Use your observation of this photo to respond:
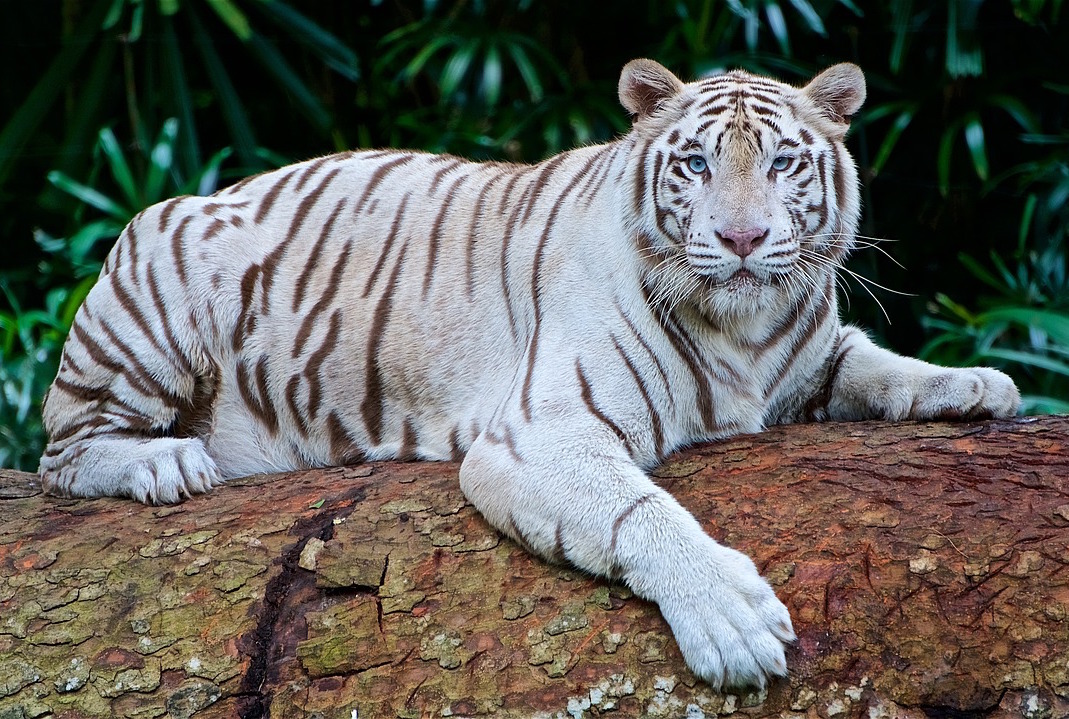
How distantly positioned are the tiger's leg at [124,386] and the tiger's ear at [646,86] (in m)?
1.38

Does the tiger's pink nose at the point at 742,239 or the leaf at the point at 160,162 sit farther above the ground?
the tiger's pink nose at the point at 742,239

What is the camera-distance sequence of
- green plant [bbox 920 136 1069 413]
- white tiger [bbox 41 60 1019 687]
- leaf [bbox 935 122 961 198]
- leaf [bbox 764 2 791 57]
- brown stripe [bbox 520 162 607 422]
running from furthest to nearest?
leaf [bbox 935 122 961 198]
leaf [bbox 764 2 791 57]
green plant [bbox 920 136 1069 413]
brown stripe [bbox 520 162 607 422]
white tiger [bbox 41 60 1019 687]

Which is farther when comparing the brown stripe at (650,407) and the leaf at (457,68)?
the leaf at (457,68)

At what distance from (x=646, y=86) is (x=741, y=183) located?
1.44ft

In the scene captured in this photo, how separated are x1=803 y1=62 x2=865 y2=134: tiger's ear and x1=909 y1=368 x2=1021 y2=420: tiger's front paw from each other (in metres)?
0.66

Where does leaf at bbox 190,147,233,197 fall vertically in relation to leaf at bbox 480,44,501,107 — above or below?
below

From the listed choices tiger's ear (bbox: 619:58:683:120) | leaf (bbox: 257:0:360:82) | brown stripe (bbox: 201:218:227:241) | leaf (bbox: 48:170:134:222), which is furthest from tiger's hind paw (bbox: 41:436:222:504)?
leaf (bbox: 257:0:360:82)

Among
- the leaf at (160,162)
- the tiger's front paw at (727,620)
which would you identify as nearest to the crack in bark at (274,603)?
the tiger's front paw at (727,620)

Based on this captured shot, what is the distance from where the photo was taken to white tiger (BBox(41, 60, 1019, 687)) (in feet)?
7.79

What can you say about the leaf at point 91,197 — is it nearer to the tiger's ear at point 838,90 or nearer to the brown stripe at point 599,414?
the brown stripe at point 599,414

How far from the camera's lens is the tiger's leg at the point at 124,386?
9.68ft

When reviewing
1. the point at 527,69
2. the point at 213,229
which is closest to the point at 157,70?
the point at 527,69

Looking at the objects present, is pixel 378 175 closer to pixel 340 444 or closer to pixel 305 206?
pixel 305 206

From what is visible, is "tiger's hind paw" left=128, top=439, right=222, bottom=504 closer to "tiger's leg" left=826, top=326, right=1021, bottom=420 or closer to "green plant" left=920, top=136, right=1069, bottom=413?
"tiger's leg" left=826, top=326, right=1021, bottom=420
